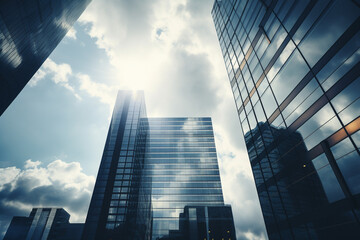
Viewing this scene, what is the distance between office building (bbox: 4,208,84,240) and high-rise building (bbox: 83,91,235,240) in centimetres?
10150

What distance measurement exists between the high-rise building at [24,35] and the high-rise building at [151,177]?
2812cm

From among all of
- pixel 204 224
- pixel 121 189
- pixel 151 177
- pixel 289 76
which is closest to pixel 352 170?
pixel 289 76

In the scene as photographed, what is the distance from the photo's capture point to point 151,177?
198 feet

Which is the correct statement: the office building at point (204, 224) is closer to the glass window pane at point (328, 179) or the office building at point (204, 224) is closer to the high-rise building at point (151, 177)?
the high-rise building at point (151, 177)

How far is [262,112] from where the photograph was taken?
57.8 feet

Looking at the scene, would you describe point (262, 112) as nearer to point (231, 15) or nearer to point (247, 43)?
point (247, 43)

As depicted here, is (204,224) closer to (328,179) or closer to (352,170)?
(328,179)

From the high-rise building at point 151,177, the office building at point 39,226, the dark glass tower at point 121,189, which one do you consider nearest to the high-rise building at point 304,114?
the dark glass tower at point 121,189

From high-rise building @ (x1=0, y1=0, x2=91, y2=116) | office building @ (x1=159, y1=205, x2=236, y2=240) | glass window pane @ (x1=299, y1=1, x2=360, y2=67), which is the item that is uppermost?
high-rise building @ (x1=0, y1=0, x2=91, y2=116)

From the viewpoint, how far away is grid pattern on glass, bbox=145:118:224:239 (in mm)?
54656

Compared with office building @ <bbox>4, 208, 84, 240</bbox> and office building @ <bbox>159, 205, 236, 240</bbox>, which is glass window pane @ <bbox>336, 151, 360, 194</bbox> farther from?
office building @ <bbox>4, 208, 84, 240</bbox>

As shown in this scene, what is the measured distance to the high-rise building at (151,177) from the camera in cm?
3953

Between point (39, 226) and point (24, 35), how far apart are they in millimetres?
156614

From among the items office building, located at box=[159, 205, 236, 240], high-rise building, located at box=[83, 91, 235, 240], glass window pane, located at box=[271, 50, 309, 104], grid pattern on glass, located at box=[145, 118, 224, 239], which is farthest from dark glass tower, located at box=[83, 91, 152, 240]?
glass window pane, located at box=[271, 50, 309, 104]
